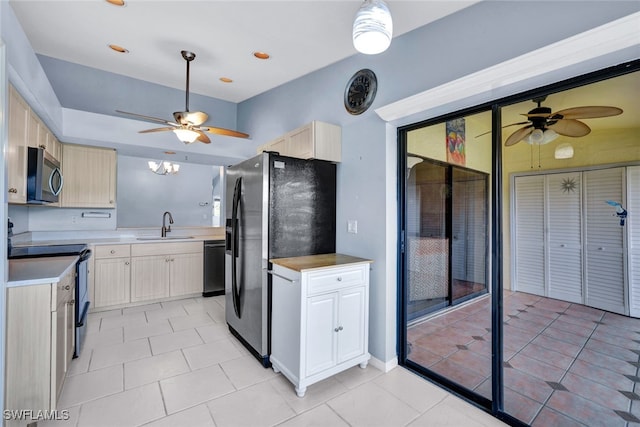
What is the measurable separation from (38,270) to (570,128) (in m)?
3.52

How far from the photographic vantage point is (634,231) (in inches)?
61.7

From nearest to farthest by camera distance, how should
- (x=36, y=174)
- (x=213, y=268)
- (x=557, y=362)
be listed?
(x=557, y=362)
(x=36, y=174)
(x=213, y=268)

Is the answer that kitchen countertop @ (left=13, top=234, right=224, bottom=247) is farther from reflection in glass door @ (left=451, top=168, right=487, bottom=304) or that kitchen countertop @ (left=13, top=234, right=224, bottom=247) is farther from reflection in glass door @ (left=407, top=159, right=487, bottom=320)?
reflection in glass door @ (left=451, top=168, right=487, bottom=304)

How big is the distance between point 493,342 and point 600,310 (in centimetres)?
65

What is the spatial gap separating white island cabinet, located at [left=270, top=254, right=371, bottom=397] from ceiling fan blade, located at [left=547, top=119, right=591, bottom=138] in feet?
5.16

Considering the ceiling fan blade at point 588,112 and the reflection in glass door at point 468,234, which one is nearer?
the ceiling fan blade at point 588,112

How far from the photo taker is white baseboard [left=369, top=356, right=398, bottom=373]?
2400mm

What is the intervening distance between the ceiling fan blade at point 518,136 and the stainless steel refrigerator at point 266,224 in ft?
4.91

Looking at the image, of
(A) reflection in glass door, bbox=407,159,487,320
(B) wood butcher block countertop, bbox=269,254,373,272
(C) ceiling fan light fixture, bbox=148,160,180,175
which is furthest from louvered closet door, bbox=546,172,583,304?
(C) ceiling fan light fixture, bbox=148,160,180,175

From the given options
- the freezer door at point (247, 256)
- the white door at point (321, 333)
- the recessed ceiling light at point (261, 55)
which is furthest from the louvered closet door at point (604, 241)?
the recessed ceiling light at point (261, 55)

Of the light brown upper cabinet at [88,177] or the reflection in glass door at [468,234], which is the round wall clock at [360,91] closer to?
the reflection in glass door at [468,234]

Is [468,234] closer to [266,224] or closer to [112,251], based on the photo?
[266,224]

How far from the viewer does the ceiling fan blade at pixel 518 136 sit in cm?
192

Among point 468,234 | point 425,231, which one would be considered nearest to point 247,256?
point 425,231
